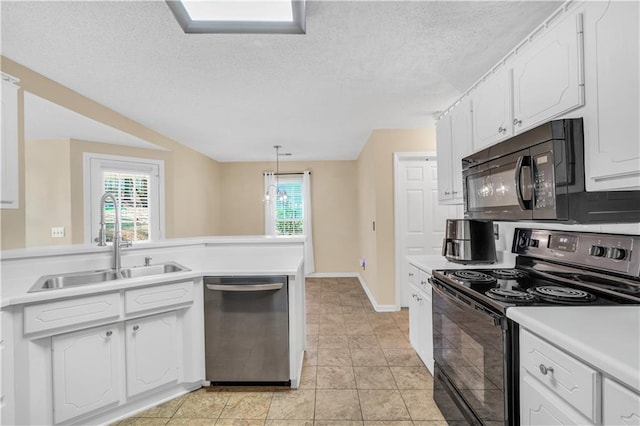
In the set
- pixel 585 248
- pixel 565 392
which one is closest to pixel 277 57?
pixel 585 248

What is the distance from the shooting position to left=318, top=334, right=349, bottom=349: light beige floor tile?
109 inches

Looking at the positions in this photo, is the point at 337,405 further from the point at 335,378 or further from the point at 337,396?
the point at 335,378

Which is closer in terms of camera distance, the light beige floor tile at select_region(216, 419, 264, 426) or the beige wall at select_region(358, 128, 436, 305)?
the light beige floor tile at select_region(216, 419, 264, 426)

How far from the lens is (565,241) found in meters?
1.58

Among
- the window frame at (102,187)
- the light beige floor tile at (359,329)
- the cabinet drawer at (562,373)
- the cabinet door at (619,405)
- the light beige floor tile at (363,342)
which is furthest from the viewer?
the window frame at (102,187)

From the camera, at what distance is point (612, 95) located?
1062 millimetres

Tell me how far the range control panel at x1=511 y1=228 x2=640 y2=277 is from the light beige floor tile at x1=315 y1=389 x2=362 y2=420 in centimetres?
150

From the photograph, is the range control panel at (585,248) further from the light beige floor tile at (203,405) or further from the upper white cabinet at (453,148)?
the light beige floor tile at (203,405)

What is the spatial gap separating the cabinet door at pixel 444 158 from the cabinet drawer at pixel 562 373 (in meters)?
1.59

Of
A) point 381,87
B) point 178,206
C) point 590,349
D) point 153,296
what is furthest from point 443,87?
point 178,206

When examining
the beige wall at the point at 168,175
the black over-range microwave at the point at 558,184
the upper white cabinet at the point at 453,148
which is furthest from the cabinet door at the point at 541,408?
the beige wall at the point at 168,175

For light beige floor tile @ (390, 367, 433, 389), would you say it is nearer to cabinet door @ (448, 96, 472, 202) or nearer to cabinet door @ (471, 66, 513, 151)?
cabinet door @ (448, 96, 472, 202)

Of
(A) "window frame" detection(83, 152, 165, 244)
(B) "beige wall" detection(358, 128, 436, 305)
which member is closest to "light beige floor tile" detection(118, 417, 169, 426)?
(A) "window frame" detection(83, 152, 165, 244)

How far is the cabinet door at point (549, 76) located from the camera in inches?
48.1
